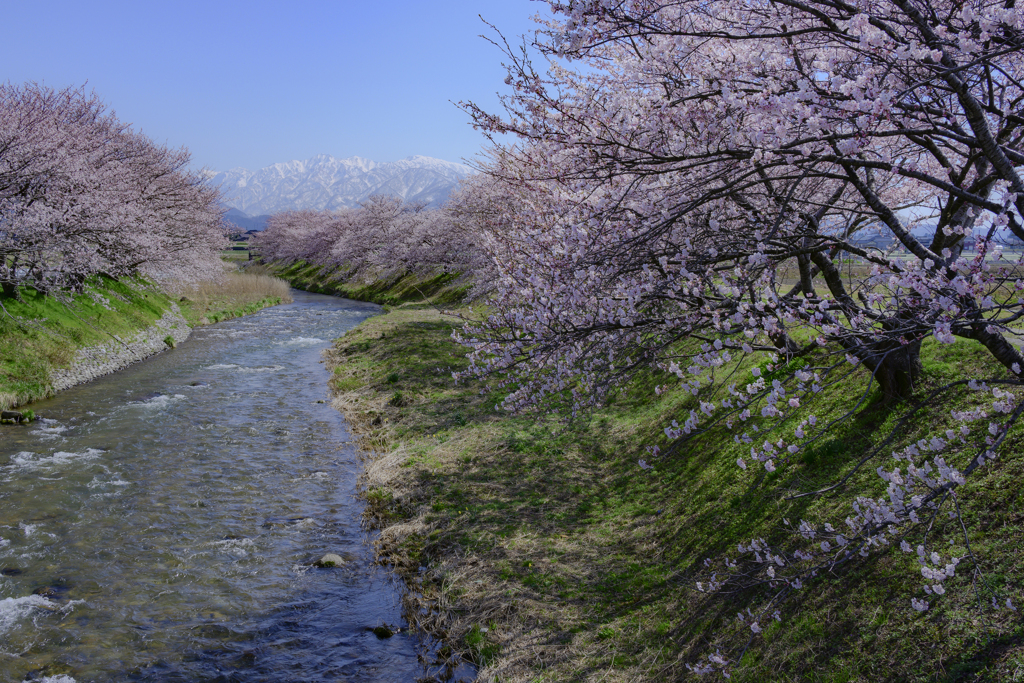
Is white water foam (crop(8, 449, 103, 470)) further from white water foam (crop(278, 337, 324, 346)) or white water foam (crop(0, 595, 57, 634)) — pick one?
white water foam (crop(278, 337, 324, 346))

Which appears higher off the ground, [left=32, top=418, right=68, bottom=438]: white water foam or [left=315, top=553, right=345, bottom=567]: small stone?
[left=315, top=553, right=345, bottom=567]: small stone

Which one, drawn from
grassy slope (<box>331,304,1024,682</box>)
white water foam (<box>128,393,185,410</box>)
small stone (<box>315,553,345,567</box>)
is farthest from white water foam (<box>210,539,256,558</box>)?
white water foam (<box>128,393,185,410</box>)

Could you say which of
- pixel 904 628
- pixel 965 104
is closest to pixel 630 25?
pixel 965 104

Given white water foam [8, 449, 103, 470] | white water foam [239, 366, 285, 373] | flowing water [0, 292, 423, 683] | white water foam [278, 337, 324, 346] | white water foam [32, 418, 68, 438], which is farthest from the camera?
white water foam [278, 337, 324, 346]

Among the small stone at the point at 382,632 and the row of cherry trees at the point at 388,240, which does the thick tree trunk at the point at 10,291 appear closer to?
the row of cherry trees at the point at 388,240

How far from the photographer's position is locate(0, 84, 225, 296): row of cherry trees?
2086 centimetres

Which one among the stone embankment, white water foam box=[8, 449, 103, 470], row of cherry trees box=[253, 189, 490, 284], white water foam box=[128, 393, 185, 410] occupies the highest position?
row of cherry trees box=[253, 189, 490, 284]

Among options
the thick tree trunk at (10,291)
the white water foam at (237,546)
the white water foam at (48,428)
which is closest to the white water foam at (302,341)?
the thick tree trunk at (10,291)

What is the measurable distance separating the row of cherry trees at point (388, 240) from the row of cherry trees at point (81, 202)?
15.9 meters

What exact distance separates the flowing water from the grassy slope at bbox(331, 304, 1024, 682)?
108 centimetres

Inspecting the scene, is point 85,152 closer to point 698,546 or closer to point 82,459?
point 82,459

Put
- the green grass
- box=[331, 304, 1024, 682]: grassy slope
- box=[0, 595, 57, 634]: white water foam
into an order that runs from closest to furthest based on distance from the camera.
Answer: box=[331, 304, 1024, 682]: grassy slope → box=[0, 595, 57, 634]: white water foam → the green grass

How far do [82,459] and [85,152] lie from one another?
20.6 meters

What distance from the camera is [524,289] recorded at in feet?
32.8
